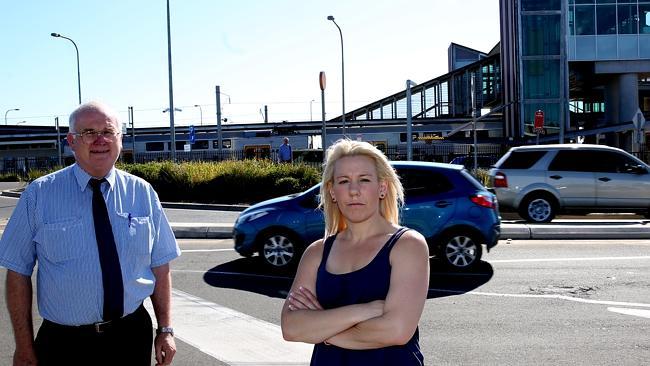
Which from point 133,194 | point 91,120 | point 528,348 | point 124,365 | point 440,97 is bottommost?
point 528,348

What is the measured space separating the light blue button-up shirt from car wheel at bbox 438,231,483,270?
7823mm

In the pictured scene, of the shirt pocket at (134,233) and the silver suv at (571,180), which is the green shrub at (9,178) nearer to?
the silver suv at (571,180)

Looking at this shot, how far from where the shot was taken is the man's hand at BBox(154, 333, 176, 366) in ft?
12.0

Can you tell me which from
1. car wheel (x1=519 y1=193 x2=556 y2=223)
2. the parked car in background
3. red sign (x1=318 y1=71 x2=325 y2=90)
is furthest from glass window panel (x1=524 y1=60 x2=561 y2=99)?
car wheel (x1=519 y1=193 x2=556 y2=223)

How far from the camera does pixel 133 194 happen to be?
362cm

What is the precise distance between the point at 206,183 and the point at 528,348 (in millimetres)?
19499

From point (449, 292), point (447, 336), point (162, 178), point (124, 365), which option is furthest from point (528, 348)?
point (162, 178)

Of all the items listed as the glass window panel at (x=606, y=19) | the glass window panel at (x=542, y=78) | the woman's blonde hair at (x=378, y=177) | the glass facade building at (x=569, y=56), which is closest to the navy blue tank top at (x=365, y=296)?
the woman's blonde hair at (x=378, y=177)

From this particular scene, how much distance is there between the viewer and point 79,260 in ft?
11.1

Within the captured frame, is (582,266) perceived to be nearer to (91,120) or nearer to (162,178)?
(91,120)

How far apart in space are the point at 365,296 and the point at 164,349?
4.30 ft

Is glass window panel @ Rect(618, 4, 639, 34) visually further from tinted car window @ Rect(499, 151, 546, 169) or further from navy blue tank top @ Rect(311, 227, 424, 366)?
navy blue tank top @ Rect(311, 227, 424, 366)

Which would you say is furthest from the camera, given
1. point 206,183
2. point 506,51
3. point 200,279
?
point 506,51

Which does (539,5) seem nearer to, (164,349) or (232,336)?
(232,336)
